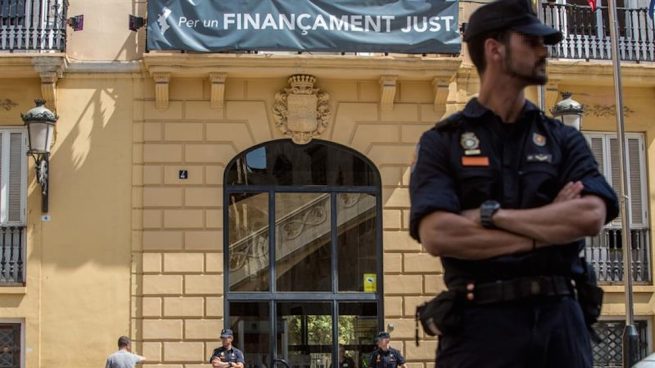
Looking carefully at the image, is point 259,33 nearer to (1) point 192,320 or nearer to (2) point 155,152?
(2) point 155,152

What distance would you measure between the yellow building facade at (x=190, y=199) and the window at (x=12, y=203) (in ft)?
0.12

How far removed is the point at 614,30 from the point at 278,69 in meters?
5.48

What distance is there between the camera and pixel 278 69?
1819cm

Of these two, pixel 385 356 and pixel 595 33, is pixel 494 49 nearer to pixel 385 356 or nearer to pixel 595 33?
pixel 385 356

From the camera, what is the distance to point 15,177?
18.3 metres

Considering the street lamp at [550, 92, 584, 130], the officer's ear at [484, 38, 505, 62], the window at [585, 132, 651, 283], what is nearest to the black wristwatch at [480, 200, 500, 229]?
the officer's ear at [484, 38, 505, 62]

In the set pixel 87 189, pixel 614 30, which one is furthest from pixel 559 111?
pixel 87 189

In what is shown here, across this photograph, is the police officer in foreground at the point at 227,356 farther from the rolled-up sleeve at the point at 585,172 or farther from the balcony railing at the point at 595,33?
the rolled-up sleeve at the point at 585,172

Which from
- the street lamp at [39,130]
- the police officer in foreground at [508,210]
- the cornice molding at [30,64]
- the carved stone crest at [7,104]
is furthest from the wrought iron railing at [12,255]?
the police officer in foreground at [508,210]

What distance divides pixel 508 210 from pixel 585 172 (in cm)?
36

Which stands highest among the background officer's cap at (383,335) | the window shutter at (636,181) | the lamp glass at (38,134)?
the lamp glass at (38,134)

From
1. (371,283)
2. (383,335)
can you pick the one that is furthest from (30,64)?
(383,335)

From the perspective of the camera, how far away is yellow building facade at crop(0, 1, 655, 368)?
1791 centimetres

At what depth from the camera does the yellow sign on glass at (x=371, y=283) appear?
18578 mm
